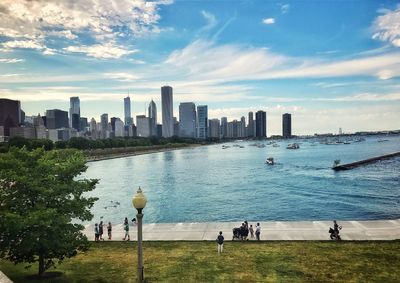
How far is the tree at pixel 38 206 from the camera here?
17.7 meters

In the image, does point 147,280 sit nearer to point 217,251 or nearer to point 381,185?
point 217,251

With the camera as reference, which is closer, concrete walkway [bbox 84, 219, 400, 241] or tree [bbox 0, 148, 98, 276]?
tree [bbox 0, 148, 98, 276]

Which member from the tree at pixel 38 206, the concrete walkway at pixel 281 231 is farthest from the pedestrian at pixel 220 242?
the tree at pixel 38 206

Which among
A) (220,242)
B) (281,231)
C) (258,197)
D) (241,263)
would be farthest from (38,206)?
(258,197)

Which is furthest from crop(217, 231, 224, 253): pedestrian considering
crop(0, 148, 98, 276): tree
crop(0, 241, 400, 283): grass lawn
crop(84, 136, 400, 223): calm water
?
crop(84, 136, 400, 223): calm water

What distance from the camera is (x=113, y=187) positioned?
81.4 metres

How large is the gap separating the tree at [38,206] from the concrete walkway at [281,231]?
10.7 m

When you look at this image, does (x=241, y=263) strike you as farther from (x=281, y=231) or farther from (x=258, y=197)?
(x=258, y=197)

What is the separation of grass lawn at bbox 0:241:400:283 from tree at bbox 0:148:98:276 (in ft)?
7.24

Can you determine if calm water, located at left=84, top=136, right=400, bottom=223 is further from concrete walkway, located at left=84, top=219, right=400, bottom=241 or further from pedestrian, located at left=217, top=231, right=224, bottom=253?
pedestrian, located at left=217, top=231, right=224, bottom=253

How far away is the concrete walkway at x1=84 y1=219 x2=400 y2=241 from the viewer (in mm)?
28234

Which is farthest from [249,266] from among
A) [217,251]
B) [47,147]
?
[47,147]

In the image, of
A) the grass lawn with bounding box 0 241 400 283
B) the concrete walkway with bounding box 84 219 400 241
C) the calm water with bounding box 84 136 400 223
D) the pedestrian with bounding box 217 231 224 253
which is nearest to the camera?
the grass lawn with bounding box 0 241 400 283

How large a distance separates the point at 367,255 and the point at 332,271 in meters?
3.82
